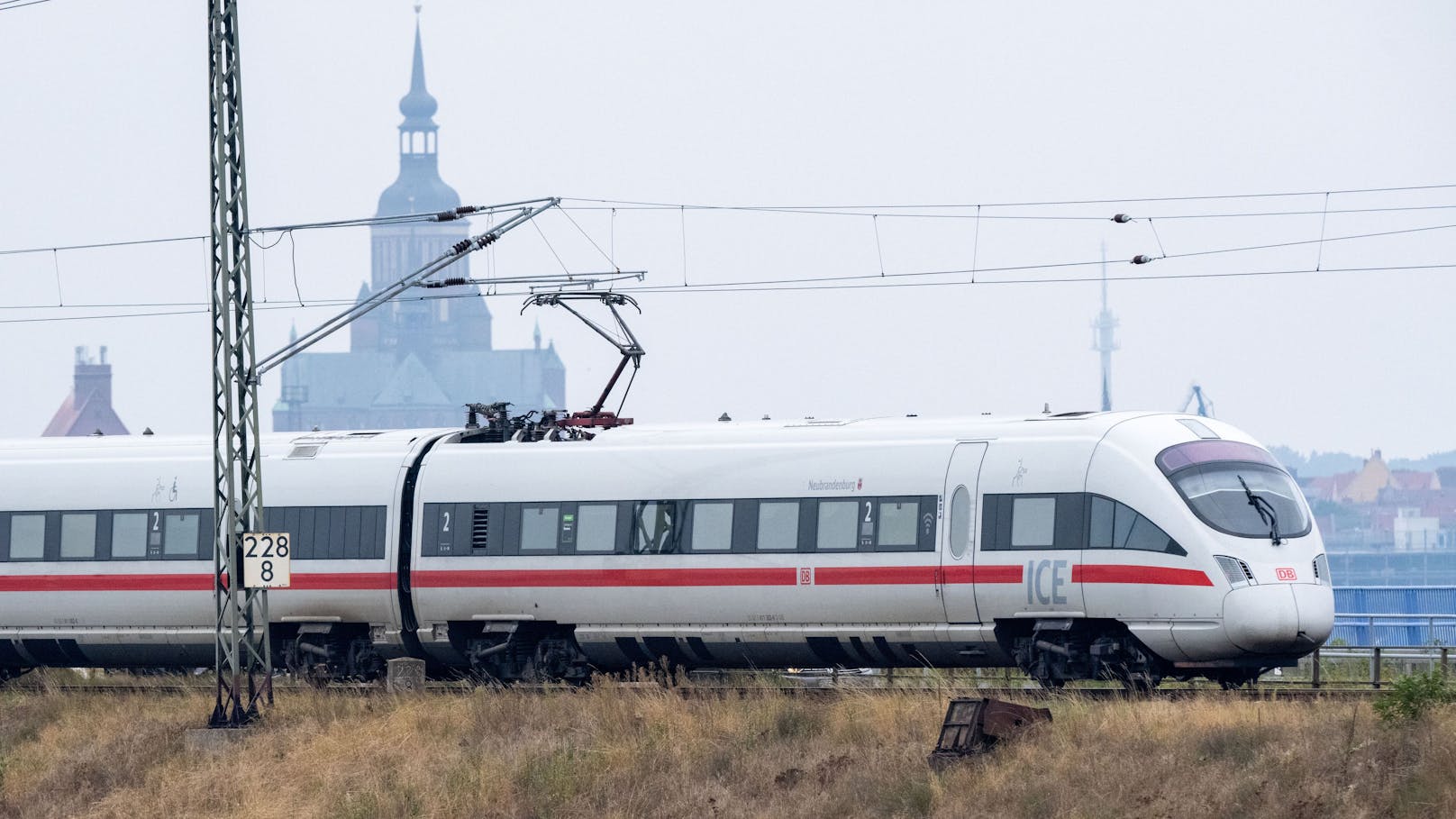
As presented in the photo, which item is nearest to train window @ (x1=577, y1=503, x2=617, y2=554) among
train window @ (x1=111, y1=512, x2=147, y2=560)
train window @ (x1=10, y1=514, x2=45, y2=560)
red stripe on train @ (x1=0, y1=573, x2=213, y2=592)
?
red stripe on train @ (x1=0, y1=573, x2=213, y2=592)

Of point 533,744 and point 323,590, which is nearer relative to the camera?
point 533,744

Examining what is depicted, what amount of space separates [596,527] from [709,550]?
1.65 metres

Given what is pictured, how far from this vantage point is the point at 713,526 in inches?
1118

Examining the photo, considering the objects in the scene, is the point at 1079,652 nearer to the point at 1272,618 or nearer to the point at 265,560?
the point at 1272,618

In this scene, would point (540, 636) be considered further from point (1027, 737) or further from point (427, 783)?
point (1027, 737)

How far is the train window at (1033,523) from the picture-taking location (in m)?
26.1

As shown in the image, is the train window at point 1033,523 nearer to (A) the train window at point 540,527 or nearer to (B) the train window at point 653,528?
(B) the train window at point 653,528

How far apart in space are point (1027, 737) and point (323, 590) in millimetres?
12120

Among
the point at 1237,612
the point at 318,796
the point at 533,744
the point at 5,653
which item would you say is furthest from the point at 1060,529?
the point at 5,653

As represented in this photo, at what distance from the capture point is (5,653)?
3256 centimetres

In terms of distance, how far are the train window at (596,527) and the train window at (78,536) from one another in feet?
24.7

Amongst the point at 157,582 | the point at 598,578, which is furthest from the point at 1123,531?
the point at 157,582

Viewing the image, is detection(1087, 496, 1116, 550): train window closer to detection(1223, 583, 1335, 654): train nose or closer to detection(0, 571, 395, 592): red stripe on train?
detection(1223, 583, 1335, 654): train nose

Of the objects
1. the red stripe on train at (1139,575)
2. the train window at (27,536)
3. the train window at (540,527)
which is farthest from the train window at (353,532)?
the red stripe on train at (1139,575)
